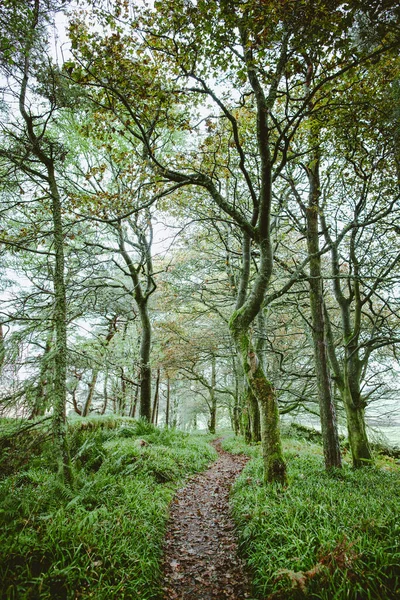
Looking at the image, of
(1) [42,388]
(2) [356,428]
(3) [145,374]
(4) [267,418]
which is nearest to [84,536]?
(1) [42,388]

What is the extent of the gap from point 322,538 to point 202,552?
1.94 m

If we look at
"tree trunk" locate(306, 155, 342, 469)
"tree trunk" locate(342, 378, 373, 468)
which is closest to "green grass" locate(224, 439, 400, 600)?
"tree trunk" locate(306, 155, 342, 469)

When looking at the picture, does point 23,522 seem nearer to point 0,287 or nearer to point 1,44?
point 1,44

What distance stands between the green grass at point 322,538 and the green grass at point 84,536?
139cm

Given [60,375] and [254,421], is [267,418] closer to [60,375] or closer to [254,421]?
[60,375]

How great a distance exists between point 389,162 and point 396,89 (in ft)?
5.19

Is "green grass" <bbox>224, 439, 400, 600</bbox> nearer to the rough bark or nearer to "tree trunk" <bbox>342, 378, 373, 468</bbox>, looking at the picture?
"tree trunk" <bbox>342, 378, 373, 468</bbox>

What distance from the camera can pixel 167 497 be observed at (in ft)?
18.7

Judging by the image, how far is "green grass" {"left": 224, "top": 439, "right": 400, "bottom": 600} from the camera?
8.88 ft

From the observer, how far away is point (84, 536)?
342cm

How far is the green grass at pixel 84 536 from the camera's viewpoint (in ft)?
9.44

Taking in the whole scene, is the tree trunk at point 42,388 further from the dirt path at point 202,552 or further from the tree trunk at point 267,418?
the tree trunk at point 267,418

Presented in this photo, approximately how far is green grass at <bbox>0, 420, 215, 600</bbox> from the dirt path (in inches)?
9.6

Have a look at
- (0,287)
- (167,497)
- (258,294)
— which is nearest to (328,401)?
(258,294)
